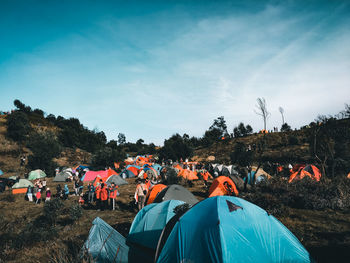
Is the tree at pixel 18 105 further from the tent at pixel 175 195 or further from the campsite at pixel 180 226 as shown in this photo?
A: the tent at pixel 175 195

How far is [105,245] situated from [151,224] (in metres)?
1.55

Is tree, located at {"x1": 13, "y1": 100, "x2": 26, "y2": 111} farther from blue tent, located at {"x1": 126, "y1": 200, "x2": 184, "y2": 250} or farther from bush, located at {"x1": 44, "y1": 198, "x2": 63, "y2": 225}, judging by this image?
blue tent, located at {"x1": 126, "y1": 200, "x2": 184, "y2": 250}

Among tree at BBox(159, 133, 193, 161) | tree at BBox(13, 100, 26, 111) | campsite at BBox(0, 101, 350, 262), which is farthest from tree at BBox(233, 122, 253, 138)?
tree at BBox(13, 100, 26, 111)

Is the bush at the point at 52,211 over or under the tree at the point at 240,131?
under

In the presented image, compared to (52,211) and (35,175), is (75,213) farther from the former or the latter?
(35,175)

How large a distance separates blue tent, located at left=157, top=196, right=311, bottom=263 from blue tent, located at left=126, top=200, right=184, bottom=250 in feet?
4.86

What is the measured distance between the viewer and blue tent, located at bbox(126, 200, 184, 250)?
6195 mm

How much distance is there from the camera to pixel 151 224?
6.47m

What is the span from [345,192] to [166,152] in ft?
116

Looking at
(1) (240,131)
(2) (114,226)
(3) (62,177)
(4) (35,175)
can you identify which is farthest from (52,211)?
(1) (240,131)

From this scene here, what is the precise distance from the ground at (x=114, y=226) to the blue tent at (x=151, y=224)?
1541 millimetres

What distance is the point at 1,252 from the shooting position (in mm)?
6406

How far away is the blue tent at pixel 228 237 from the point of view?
420 cm

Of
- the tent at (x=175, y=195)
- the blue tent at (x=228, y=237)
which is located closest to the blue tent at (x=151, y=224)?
the blue tent at (x=228, y=237)
